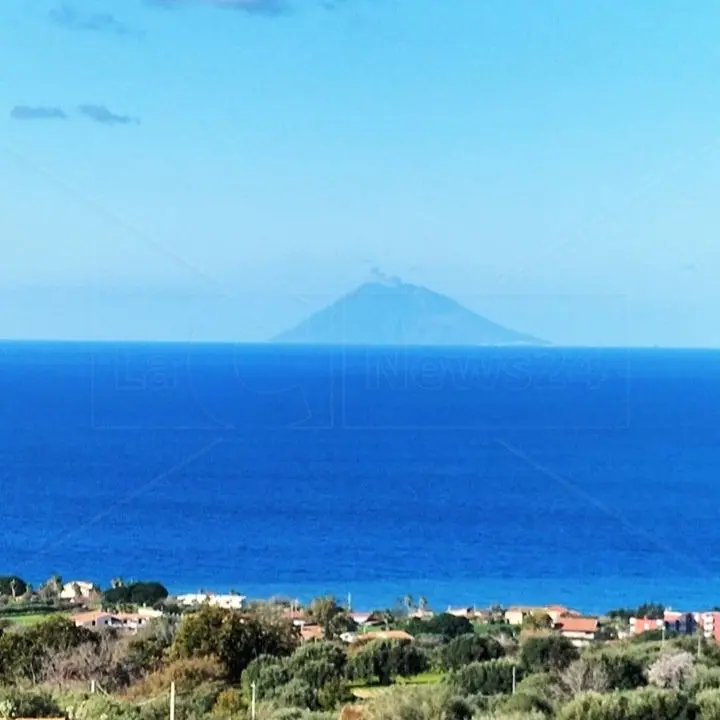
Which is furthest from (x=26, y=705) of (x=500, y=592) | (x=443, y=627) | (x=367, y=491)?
(x=367, y=491)

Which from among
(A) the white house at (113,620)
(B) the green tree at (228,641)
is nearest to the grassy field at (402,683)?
(B) the green tree at (228,641)

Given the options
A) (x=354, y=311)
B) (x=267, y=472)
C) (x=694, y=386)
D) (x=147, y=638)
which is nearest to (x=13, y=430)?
(x=267, y=472)

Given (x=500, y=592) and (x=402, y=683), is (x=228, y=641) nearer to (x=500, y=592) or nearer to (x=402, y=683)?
(x=402, y=683)

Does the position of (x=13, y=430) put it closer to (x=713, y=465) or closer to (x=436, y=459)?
(x=436, y=459)

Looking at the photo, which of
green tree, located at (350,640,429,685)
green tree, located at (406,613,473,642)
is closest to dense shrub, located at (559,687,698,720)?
green tree, located at (350,640,429,685)

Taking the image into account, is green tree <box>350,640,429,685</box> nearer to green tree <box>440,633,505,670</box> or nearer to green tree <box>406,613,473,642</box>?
green tree <box>440,633,505,670</box>

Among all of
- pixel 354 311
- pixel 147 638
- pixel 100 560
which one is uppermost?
pixel 354 311
